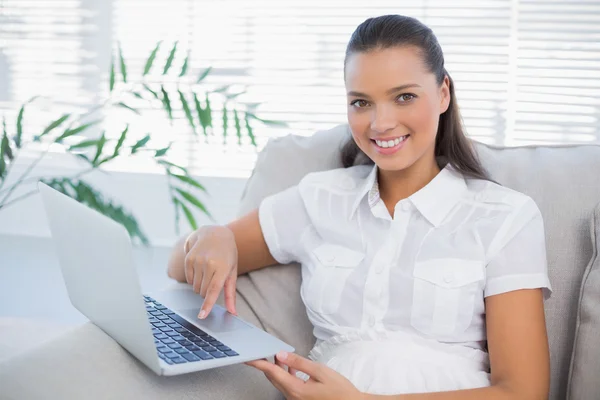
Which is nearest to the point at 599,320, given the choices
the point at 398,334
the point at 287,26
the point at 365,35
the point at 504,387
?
the point at 504,387

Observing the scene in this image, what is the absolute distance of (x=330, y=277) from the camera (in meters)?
1.45

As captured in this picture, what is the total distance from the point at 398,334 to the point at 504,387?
215 mm

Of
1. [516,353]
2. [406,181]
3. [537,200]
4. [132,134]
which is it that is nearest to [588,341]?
[516,353]

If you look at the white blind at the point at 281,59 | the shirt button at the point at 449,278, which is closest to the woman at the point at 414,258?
the shirt button at the point at 449,278

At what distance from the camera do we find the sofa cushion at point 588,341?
52.1 inches

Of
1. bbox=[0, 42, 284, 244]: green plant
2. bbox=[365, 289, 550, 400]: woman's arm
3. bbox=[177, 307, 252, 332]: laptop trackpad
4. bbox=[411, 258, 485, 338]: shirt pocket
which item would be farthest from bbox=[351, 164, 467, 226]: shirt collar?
bbox=[0, 42, 284, 244]: green plant

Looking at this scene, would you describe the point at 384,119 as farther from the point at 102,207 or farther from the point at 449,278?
the point at 102,207

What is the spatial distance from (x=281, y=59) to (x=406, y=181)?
142 centimetres

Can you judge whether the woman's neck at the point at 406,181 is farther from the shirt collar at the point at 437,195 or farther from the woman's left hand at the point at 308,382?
the woman's left hand at the point at 308,382

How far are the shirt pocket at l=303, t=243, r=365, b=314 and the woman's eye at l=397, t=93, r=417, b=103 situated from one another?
0.30 m

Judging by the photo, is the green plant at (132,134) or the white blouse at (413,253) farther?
the green plant at (132,134)

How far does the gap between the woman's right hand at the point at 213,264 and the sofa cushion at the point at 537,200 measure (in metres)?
0.14

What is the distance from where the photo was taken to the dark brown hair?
1.39 meters

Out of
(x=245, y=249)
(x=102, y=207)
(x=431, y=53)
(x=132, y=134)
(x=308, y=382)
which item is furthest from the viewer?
(x=132, y=134)
